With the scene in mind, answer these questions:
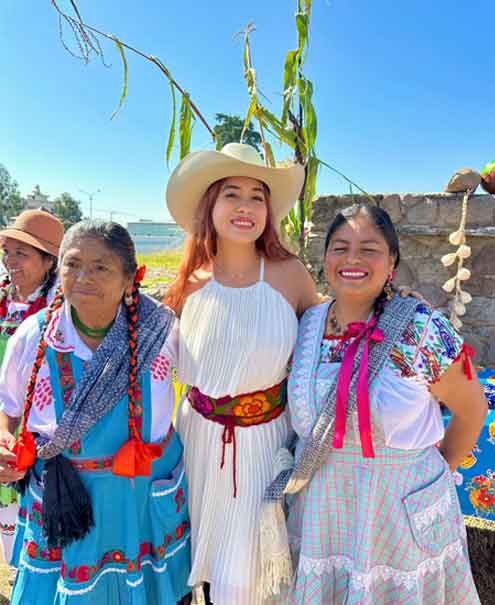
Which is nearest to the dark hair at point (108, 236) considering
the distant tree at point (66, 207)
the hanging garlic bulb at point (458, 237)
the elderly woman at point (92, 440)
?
the elderly woman at point (92, 440)

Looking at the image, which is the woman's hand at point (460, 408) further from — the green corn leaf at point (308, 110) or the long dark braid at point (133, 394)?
the green corn leaf at point (308, 110)

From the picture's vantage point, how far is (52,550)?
126 centimetres

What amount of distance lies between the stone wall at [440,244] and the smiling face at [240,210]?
7.80 feet

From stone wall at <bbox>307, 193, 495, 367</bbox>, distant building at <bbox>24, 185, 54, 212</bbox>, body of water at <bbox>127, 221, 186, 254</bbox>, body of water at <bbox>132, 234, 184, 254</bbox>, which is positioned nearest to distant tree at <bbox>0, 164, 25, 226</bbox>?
distant building at <bbox>24, 185, 54, 212</bbox>

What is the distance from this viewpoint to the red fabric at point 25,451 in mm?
1188

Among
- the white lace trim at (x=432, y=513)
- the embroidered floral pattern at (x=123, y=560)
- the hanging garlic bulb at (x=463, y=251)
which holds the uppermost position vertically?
Answer: the hanging garlic bulb at (x=463, y=251)

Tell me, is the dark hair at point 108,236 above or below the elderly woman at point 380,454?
above

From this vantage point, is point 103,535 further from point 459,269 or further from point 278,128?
point 459,269

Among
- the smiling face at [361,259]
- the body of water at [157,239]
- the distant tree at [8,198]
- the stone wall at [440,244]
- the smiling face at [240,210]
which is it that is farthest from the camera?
the distant tree at [8,198]

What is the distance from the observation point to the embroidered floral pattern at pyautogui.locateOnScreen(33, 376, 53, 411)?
126 centimetres

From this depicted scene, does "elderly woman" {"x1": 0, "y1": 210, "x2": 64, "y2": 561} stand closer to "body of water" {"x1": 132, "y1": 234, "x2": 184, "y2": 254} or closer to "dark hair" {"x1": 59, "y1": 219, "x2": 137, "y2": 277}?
"body of water" {"x1": 132, "y1": 234, "x2": 184, "y2": 254}

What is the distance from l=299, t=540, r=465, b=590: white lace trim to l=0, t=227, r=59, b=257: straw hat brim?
1.74m

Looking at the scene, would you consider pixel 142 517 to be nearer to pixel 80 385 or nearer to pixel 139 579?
pixel 139 579

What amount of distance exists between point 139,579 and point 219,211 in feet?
4.07
